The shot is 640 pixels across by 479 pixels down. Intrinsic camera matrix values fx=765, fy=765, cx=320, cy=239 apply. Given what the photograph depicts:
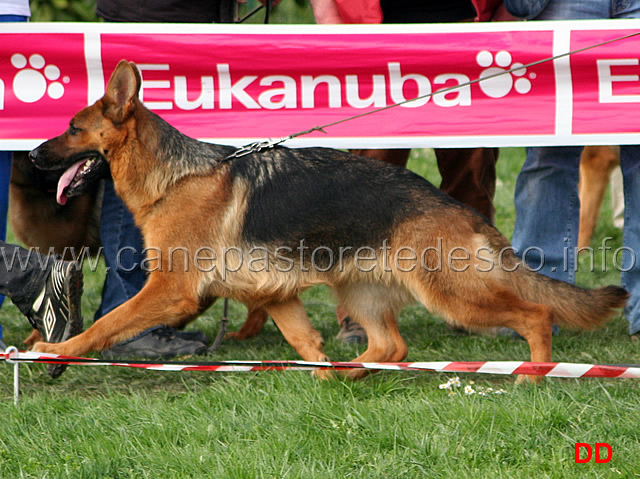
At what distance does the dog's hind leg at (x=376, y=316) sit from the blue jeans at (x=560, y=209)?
1.22 metres

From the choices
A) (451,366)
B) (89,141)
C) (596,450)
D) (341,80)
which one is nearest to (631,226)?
(341,80)

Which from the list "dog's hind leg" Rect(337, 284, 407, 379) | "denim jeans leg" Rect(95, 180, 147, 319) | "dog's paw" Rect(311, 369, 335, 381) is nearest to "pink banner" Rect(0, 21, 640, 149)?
"denim jeans leg" Rect(95, 180, 147, 319)

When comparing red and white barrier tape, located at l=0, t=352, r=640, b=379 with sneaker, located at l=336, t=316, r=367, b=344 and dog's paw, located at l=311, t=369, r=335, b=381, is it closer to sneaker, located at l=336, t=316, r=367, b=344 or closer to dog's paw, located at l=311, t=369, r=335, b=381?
dog's paw, located at l=311, t=369, r=335, b=381

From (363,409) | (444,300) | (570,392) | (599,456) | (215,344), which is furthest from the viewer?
(215,344)

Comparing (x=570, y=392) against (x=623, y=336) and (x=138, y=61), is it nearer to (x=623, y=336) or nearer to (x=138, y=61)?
(x=623, y=336)

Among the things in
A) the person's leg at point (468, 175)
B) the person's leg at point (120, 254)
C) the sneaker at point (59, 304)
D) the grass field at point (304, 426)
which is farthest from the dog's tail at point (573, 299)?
the sneaker at point (59, 304)

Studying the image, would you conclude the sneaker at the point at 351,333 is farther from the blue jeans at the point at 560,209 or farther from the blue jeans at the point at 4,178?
the blue jeans at the point at 4,178

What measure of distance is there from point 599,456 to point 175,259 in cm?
215

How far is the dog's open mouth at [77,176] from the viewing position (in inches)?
155

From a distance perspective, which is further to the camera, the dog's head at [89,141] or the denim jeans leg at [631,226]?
the denim jeans leg at [631,226]

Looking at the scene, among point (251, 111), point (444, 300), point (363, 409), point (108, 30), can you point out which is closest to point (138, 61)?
point (108, 30)

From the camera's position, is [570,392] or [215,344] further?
[215,344]

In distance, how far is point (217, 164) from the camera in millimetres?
4023

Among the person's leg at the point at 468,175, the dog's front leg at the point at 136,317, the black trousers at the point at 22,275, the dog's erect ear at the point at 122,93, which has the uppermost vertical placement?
the dog's erect ear at the point at 122,93
